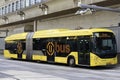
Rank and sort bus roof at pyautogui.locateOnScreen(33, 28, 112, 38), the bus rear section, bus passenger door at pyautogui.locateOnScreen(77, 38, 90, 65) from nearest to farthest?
the bus rear section < bus passenger door at pyautogui.locateOnScreen(77, 38, 90, 65) < bus roof at pyautogui.locateOnScreen(33, 28, 112, 38)

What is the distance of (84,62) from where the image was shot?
23984mm

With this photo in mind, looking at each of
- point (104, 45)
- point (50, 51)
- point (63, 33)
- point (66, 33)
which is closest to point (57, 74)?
point (104, 45)

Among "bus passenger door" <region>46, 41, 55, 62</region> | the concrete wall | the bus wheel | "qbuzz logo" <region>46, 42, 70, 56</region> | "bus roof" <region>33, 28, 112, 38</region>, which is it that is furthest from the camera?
the concrete wall

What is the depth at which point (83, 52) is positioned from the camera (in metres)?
24.1

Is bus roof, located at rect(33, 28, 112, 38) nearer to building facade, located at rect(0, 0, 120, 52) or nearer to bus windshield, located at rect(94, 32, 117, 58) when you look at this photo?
bus windshield, located at rect(94, 32, 117, 58)

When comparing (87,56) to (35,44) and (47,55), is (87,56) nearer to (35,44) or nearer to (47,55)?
(47,55)

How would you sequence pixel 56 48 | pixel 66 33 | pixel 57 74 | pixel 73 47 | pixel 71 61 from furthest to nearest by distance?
pixel 56 48, pixel 66 33, pixel 71 61, pixel 73 47, pixel 57 74

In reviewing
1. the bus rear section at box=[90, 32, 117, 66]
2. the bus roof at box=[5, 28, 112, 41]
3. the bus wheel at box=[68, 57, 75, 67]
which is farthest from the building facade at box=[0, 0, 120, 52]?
the bus wheel at box=[68, 57, 75, 67]

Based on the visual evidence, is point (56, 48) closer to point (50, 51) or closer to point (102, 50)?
point (50, 51)

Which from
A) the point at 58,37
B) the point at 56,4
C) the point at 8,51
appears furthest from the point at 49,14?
the point at 58,37

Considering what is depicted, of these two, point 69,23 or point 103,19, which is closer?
point 103,19

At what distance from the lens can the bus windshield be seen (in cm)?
2330

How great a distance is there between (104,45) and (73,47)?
2642 millimetres

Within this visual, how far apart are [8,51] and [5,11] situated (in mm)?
20154
